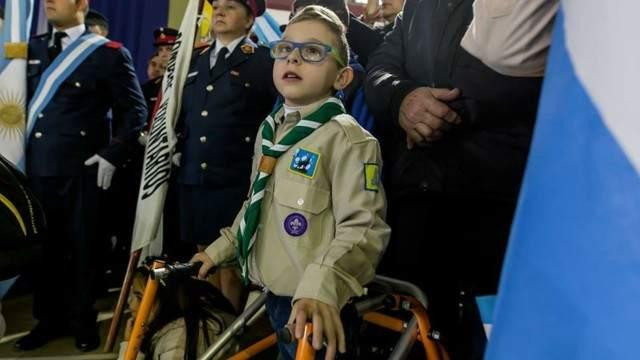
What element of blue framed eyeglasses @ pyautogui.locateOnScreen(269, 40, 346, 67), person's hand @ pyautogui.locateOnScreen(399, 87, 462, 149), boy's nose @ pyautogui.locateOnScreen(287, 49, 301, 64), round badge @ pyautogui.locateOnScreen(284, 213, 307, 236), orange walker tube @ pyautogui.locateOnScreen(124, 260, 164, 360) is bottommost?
orange walker tube @ pyautogui.locateOnScreen(124, 260, 164, 360)

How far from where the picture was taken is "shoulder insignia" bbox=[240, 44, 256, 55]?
194 cm

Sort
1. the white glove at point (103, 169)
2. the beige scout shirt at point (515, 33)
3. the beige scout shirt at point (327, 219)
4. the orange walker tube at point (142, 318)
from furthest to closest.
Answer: the white glove at point (103, 169) < the orange walker tube at point (142, 318) < the beige scout shirt at point (327, 219) < the beige scout shirt at point (515, 33)

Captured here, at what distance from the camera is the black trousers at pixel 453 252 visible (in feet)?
3.91

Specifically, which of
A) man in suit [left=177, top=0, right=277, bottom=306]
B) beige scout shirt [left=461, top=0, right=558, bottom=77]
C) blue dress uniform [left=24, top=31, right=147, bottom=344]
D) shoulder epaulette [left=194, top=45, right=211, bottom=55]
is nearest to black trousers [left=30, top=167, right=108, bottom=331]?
blue dress uniform [left=24, top=31, right=147, bottom=344]

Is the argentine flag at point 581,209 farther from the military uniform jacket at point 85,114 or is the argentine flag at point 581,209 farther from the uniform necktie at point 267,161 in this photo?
the military uniform jacket at point 85,114

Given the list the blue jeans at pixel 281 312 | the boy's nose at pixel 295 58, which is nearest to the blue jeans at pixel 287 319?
the blue jeans at pixel 281 312

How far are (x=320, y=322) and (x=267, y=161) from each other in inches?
16.4

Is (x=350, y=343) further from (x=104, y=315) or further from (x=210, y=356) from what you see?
(x=104, y=315)

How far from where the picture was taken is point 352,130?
1.08m

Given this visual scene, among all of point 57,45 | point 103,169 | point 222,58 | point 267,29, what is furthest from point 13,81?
point 267,29

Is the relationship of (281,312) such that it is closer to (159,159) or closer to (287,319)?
(287,319)

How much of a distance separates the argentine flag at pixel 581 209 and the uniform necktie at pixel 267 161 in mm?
710

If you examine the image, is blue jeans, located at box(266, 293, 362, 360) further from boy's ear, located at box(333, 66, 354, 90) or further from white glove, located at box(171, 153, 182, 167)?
white glove, located at box(171, 153, 182, 167)

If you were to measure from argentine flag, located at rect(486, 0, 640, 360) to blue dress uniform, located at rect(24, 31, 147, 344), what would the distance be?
185 cm
